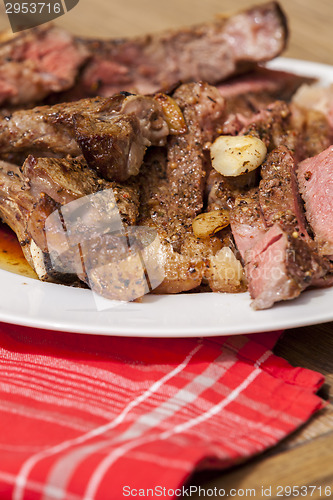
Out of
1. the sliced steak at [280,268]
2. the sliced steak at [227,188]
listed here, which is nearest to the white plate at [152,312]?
the sliced steak at [280,268]

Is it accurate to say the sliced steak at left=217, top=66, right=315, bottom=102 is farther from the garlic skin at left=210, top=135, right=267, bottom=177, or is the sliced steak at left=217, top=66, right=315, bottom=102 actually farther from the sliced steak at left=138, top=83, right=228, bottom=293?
the garlic skin at left=210, top=135, right=267, bottom=177

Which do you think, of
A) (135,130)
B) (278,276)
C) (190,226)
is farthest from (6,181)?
(278,276)

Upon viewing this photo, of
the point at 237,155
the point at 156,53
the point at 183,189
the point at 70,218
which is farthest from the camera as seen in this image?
the point at 156,53

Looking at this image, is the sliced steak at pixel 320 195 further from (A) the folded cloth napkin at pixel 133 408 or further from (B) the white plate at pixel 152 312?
(A) the folded cloth napkin at pixel 133 408

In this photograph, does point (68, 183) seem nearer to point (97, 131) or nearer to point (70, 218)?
point (70, 218)

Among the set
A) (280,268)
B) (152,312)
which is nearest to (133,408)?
(152,312)

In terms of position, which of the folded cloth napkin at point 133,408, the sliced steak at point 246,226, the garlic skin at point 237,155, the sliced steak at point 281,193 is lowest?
the folded cloth napkin at point 133,408
